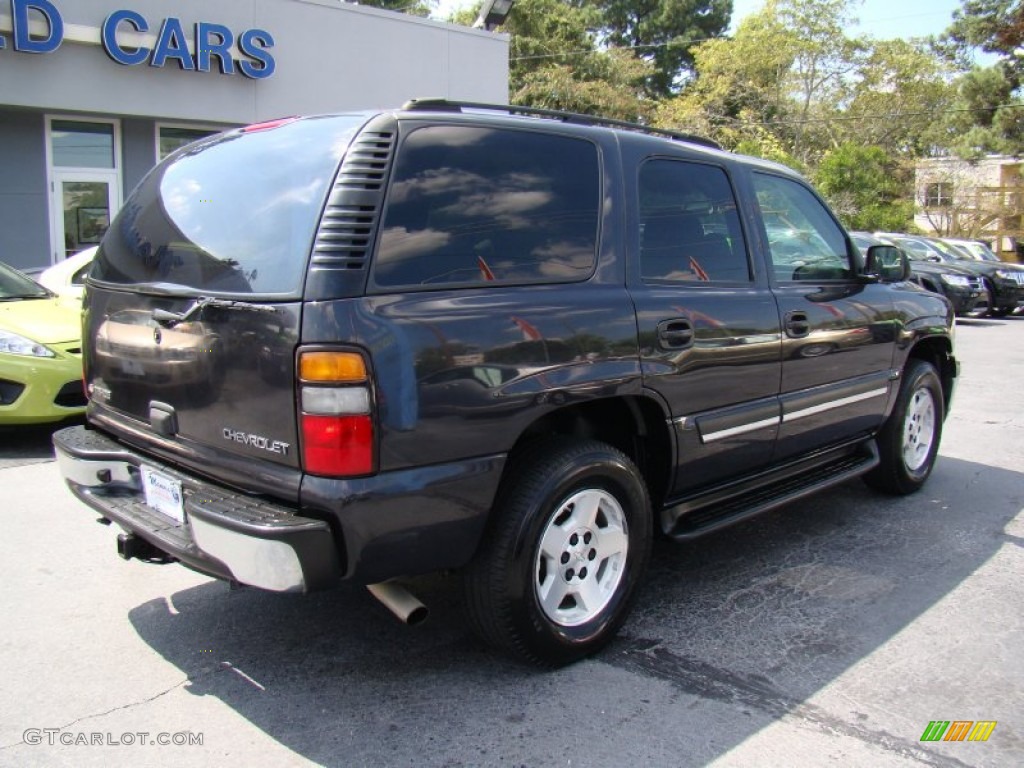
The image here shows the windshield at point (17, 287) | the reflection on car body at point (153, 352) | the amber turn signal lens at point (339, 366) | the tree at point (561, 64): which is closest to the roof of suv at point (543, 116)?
the amber turn signal lens at point (339, 366)

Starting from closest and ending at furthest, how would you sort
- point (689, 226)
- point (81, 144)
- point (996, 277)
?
point (689, 226), point (81, 144), point (996, 277)

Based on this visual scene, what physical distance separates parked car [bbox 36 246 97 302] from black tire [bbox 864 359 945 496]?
257 inches

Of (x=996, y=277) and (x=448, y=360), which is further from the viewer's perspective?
(x=996, y=277)

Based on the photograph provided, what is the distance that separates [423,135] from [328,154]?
314 mm

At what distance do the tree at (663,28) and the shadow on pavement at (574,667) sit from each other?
1743 inches

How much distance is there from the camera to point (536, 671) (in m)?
3.22

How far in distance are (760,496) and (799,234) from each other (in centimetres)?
138

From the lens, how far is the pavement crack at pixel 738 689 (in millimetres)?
2828

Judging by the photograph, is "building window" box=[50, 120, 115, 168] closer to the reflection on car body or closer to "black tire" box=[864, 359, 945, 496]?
the reflection on car body

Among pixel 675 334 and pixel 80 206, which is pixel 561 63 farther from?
pixel 675 334

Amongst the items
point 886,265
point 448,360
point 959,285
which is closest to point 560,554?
point 448,360

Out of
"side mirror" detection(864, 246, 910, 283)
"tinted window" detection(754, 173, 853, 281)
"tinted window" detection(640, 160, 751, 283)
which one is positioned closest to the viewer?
"tinted window" detection(640, 160, 751, 283)

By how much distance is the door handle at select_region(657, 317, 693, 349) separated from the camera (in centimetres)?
344

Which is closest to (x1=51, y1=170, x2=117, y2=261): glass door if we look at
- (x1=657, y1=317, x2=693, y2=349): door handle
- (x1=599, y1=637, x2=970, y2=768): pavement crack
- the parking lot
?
the parking lot
